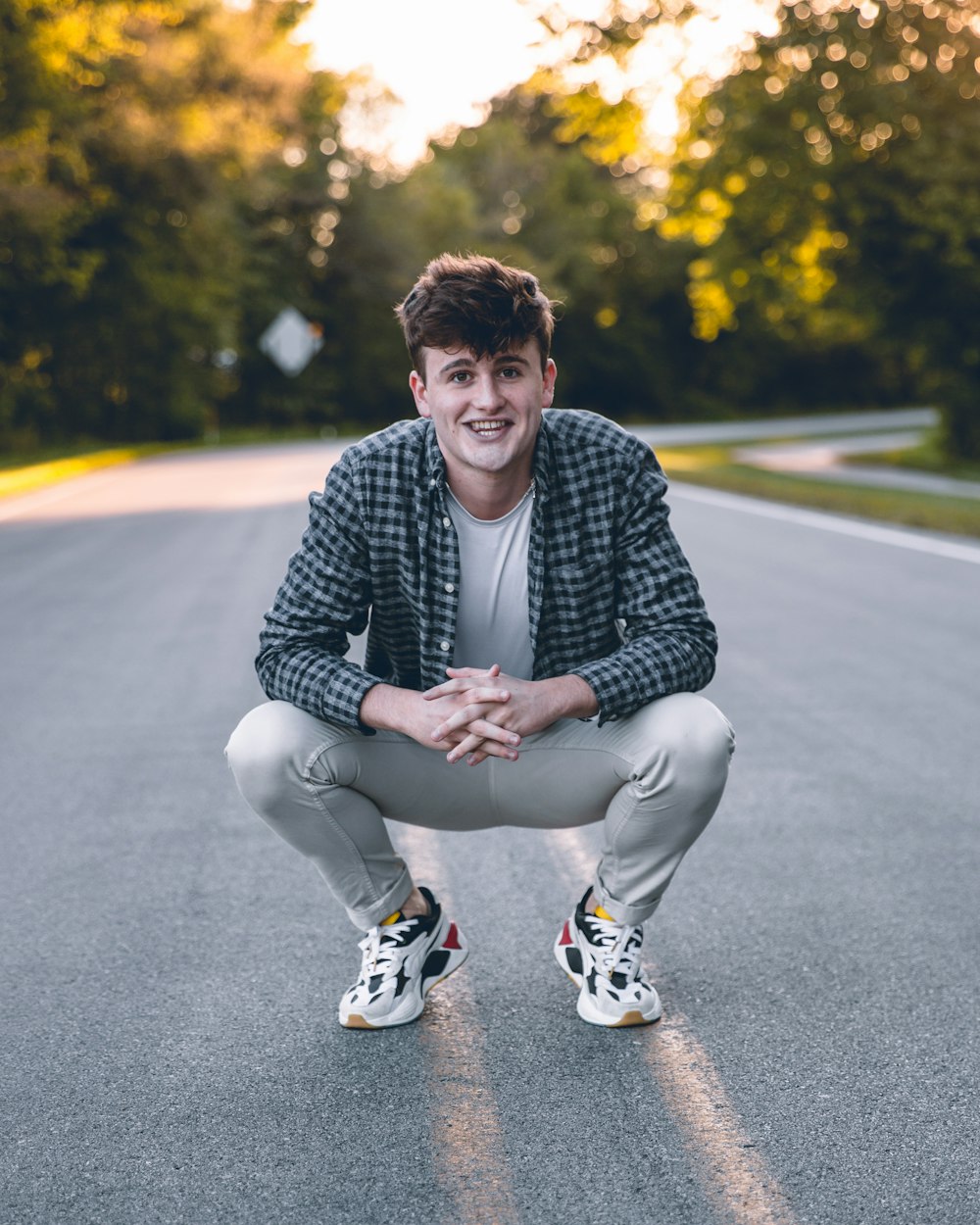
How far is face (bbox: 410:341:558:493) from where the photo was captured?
3207 mm

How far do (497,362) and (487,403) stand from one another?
0.32 ft

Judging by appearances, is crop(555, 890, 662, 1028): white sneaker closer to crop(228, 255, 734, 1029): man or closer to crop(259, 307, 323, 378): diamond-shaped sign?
crop(228, 255, 734, 1029): man

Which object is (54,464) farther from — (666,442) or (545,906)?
(545,906)

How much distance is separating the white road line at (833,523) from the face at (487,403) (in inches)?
331

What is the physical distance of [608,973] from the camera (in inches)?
128

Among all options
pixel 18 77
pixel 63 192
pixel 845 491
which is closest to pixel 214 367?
pixel 63 192

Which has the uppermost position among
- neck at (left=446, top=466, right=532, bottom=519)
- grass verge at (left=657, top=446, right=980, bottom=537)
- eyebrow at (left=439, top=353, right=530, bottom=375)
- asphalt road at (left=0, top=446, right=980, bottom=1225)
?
eyebrow at (left=439, top=353, right=530, bottom=375)

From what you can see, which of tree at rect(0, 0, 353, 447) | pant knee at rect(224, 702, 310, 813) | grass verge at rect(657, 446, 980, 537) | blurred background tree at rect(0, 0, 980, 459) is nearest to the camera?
pant knee at rect(224, 702, 310, 813)

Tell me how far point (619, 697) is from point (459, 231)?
4635cm

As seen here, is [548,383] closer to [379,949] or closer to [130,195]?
[379,949]

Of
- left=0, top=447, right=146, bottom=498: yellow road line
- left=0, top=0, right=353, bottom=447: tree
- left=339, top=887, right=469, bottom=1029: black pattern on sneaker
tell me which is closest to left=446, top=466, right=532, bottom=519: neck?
left=339, top=887, right=469, bottom=1029: black pattern on sneaker

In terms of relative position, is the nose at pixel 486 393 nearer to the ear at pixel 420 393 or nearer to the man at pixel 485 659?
the man at pixel 485 659

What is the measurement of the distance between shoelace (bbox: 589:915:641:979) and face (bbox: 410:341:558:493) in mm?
1045

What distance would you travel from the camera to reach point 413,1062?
3061mm
